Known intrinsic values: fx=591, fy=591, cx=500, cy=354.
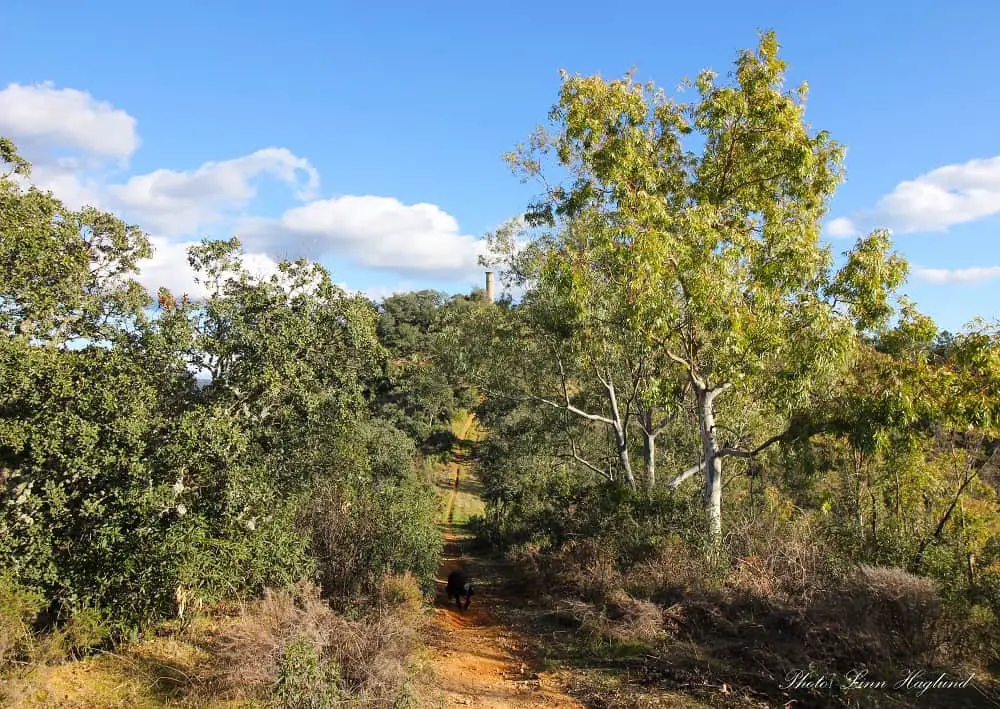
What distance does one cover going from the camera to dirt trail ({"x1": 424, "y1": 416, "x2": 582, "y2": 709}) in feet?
28.4

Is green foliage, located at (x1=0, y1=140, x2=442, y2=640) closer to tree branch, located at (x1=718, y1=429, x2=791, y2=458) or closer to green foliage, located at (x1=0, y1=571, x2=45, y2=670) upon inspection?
green foliage, located at (x1=0, y1=571, x2=45, y2=670)

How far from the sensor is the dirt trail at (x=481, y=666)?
866 cm

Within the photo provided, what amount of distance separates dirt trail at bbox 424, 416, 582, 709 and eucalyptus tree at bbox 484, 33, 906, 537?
4.74 meters

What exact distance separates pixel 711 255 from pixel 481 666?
29.1ft

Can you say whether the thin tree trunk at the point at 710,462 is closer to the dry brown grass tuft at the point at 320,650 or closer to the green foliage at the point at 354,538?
the green foliage at the point at 354,538

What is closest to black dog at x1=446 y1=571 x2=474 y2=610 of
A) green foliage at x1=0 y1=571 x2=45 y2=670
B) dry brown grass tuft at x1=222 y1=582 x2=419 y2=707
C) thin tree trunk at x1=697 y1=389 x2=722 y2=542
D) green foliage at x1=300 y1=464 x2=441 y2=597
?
green foliage at x1=300 y1=464 x2=441 y2=597

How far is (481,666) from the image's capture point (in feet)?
34.6

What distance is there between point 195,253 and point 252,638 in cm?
613

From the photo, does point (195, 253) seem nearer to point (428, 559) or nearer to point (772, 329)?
point (428, 559)

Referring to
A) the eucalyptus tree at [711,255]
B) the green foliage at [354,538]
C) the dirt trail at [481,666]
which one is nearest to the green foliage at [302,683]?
the dirt trail at [481,666]

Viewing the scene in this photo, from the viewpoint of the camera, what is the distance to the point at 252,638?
7.27 meters

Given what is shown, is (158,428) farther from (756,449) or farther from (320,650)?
(756,449)

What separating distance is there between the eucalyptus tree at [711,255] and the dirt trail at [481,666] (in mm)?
4744

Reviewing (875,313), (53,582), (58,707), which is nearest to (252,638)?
(58,707)
